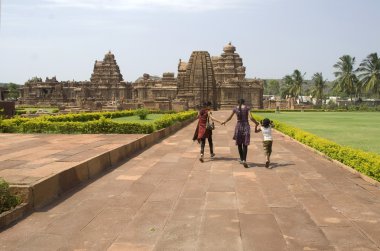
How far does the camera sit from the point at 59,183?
19.4 feet

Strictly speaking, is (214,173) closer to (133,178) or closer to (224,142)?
(133,178)

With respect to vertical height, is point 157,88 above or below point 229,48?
below

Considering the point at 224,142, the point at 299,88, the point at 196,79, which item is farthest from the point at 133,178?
the point at 299,88

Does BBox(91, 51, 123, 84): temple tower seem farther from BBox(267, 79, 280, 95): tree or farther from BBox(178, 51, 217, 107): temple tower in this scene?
BBox(267, 79, 280, 95): tree

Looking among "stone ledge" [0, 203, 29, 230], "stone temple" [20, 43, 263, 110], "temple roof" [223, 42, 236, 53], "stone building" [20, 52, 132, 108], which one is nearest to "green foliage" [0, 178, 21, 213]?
"stone ledge" [0, 203, 29, 230]

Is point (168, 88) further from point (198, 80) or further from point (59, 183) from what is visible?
point (59, 183)

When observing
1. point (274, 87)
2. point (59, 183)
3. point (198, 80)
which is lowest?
point (59, 183)

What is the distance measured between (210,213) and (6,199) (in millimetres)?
2621

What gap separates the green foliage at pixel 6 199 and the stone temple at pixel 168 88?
32.5m

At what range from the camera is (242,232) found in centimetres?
428

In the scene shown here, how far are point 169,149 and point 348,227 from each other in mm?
7390

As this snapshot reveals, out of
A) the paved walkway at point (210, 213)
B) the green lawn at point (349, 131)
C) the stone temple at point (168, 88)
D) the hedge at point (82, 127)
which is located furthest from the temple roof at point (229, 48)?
the paved walkway at point (210, 213)

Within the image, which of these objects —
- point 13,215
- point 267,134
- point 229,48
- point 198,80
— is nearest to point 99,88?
point 229,48

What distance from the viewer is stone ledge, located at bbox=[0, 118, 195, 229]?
15.8ft
